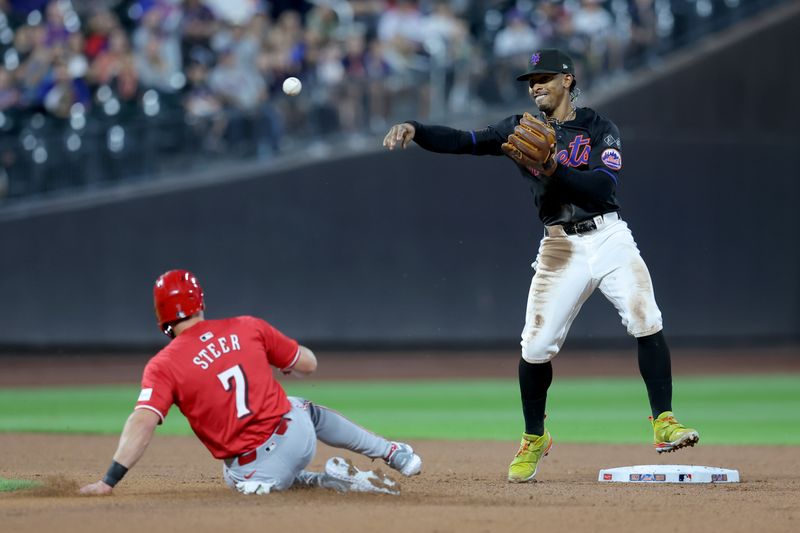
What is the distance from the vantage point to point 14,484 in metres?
5.88

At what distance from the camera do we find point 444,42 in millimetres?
14734

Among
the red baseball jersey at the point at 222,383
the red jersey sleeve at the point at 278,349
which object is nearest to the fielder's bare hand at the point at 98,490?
the red baseball jersey at the point at 222,383

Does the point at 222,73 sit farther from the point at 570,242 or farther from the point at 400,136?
the point at 570,242

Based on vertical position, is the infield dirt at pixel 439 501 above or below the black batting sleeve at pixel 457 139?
below

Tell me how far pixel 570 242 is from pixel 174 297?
6.90 ft

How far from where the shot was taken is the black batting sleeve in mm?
6012

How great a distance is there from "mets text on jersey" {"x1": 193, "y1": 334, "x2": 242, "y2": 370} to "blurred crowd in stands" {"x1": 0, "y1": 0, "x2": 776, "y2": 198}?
931 cm

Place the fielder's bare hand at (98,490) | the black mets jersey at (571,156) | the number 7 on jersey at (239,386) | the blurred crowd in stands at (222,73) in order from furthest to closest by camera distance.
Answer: the blurred crowd in stands at (222,73)
the black mets jersey at (571,156)
the fielder's bare hand at (98,490)
the number 7 on jersey at (239,386)

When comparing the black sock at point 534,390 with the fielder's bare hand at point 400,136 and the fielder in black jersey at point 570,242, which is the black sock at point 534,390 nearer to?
the fielder in black jersey at point 570,242

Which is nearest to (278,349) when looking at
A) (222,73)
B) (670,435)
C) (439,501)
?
(439,501)

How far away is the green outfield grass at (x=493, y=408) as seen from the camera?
920 cm

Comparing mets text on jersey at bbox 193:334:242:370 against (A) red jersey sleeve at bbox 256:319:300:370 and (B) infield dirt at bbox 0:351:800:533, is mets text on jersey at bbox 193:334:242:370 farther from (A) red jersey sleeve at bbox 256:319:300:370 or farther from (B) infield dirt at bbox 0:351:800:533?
(B) infield dirt at bbox 0:351:800:533

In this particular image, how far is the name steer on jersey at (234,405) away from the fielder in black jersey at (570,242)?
117 cm

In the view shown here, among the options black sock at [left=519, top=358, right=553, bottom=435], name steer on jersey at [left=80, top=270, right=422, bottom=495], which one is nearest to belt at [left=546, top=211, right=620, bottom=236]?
black sock at [left=519, top=358, right=553, bottom=435]
